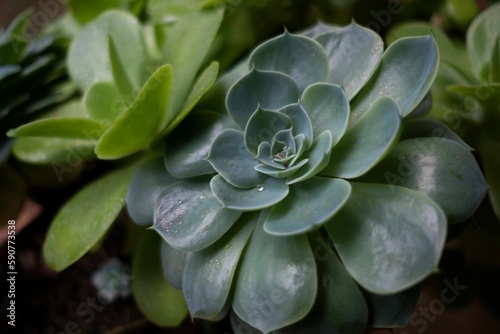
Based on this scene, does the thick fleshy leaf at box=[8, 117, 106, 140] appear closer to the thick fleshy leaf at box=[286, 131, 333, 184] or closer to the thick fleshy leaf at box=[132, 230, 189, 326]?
the thick fleshy leaf at box=[132, 230, 189, 326]

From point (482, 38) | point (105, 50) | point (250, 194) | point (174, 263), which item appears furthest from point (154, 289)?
point (482, 38)

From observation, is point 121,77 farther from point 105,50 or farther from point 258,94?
point 258,94

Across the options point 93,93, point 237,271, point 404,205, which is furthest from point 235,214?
point 93,93

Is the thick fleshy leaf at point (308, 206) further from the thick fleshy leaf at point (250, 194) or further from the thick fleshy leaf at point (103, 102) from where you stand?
the thick fleshy leaf at point (103, 102)

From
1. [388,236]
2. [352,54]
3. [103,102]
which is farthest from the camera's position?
[103,102]

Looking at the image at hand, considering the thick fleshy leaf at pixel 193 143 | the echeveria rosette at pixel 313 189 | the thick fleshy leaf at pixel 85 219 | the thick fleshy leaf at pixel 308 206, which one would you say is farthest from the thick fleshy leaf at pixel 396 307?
the thick fleshy leaf at pixel 85 219

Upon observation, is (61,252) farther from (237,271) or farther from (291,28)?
(291,28)

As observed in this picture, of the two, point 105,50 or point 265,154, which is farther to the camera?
point 105,50
